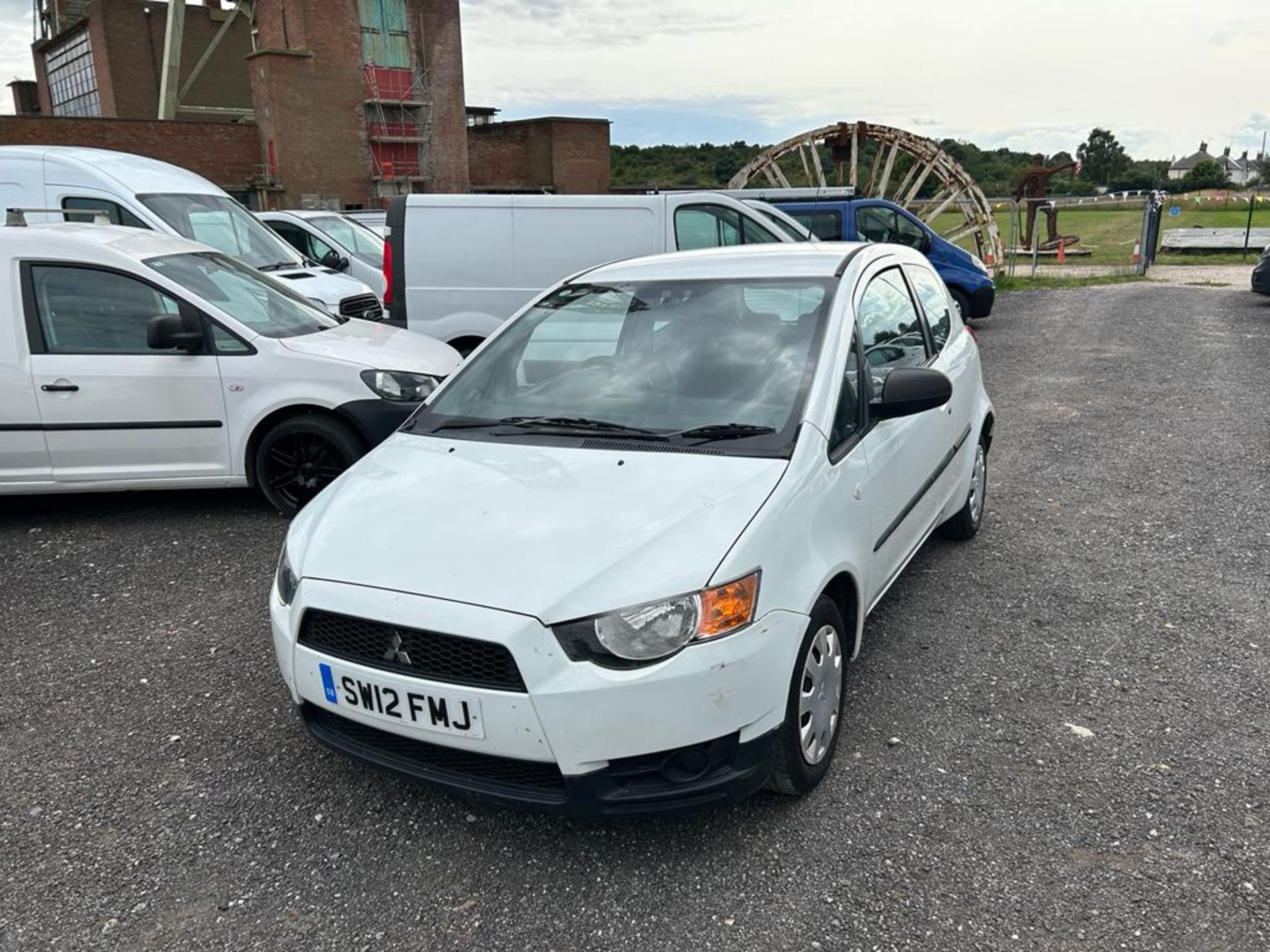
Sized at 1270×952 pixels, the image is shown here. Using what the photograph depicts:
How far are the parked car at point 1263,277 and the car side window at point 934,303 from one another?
1280cm

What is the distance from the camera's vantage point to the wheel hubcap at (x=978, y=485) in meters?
5.05

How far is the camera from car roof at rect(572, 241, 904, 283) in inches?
153

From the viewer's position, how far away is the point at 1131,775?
310 centimetres

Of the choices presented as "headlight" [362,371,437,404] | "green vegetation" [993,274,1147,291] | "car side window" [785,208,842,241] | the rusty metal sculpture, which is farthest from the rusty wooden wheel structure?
"headlight" [362,371,437,404]

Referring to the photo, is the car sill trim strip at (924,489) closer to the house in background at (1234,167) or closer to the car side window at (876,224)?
the car side window at (876,224)

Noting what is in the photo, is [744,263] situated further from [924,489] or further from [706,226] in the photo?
[706,226]

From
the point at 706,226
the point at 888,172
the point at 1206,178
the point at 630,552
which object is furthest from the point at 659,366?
the point at 1206,178

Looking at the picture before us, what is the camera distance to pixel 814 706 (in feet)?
9.73

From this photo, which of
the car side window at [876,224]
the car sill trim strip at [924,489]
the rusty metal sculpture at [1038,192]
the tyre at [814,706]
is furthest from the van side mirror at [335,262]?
the rusty metal sculpture at [1038,192]

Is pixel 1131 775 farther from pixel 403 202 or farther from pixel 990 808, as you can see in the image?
pixel 403 202

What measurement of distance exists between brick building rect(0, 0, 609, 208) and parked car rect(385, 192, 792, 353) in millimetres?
17158

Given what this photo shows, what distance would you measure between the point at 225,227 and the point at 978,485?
28.5 feet

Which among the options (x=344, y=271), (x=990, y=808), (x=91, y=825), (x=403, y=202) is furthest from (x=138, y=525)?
(x=344, y=271)

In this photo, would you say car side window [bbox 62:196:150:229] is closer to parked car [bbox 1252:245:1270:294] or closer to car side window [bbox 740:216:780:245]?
car side window [bbox 740:216:780:245]
